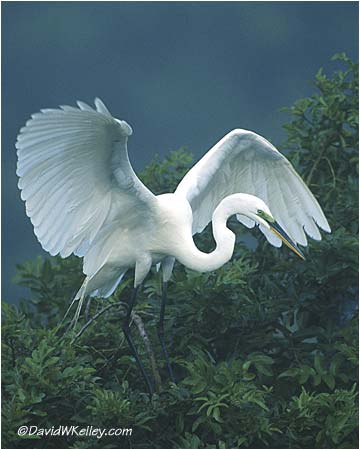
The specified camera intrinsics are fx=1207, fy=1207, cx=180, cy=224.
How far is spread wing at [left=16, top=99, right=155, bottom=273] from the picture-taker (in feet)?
11.4

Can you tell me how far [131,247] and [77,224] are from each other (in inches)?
9.0

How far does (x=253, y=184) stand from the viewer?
4289 mm

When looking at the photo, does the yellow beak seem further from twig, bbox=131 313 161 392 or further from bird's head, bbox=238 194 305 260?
twig, bbox=131 313 161 392

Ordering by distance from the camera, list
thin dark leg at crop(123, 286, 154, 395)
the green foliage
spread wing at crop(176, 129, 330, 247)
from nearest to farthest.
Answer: the green foliage
thin dark leg at crop(123, 286, 154, 395)
spread wing at crop(176, 129, 330, 247)

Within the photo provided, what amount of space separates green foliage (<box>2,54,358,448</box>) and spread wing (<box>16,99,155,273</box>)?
271mm

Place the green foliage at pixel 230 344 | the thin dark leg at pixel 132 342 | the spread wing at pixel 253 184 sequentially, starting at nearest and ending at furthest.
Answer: the green foliage at pixel 230 344
the thin dark leg at pixel 132 342
the spread wing at pixel 253 184

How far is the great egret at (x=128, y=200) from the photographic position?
3541mm

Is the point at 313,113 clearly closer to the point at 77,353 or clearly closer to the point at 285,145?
the point at 285,145

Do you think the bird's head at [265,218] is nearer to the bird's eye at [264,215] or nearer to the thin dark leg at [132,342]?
the bird's eye at [264,215]

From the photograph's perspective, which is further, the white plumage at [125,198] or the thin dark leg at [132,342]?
the thin dark leg at [132,342]

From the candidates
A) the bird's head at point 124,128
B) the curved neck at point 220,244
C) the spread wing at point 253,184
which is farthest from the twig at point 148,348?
the bird's head at point 124,128

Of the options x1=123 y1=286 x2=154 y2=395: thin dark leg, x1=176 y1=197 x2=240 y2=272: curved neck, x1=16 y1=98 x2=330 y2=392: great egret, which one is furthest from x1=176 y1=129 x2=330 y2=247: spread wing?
x1=123 y1=286 x2=154 y2=395: thin dark leg

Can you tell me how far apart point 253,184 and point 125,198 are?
0.66 m

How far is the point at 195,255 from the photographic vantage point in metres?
3.81
